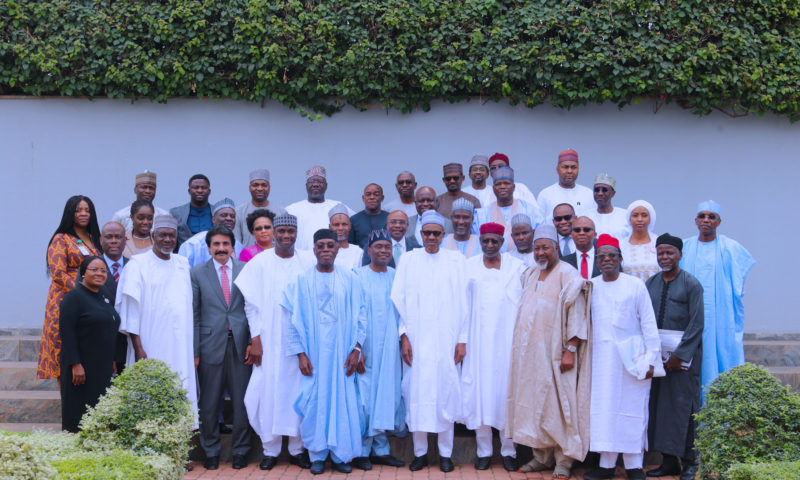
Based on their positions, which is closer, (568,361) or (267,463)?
(568,361)

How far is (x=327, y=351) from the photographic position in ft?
23.0

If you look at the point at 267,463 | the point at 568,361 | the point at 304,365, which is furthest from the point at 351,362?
the point at 568,361

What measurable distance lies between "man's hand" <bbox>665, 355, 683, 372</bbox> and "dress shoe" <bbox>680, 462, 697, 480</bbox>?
82 cm

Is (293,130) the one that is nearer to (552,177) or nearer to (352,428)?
(552,177)

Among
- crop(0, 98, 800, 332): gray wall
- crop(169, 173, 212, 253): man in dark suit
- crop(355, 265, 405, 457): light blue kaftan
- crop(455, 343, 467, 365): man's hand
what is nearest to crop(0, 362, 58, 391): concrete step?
crop(0, 98, 800, 332): gray wall

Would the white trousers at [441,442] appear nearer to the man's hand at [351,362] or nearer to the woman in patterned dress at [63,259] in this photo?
the man's hand at [351,362]

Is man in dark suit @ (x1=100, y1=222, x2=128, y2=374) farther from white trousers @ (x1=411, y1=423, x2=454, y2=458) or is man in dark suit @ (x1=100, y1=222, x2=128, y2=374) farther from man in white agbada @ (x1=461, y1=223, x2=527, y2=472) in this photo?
man in white agbada @ (x1=461, y1=223, x2=527, y2=472)

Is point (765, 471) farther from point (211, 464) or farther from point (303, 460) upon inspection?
point (211, 464)

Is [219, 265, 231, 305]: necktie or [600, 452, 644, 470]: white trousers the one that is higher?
[219, 265, 231, 305]: necktie

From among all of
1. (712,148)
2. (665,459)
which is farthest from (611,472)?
(712,148)

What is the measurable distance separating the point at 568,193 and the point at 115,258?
4.86 meters

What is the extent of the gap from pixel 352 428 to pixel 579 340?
211 cm

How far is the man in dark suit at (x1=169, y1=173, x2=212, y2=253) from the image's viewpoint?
846 cm

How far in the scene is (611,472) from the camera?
6.82 metres
